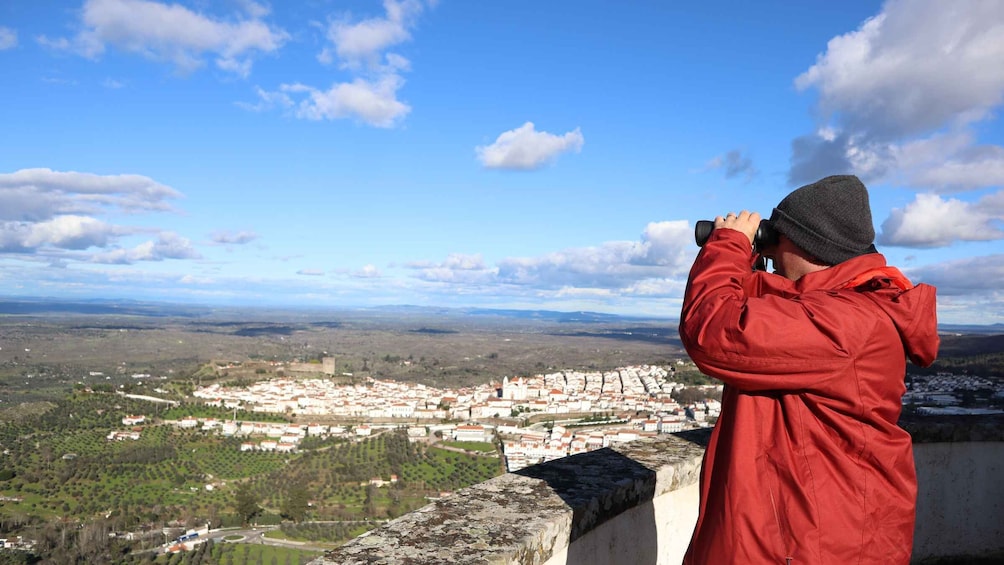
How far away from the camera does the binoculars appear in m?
1.31

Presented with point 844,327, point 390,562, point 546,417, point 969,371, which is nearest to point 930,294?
point 844,327

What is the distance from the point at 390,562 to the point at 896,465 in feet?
3.34

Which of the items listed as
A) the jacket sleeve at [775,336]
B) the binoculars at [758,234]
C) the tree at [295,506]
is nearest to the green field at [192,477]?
the tree at [295,506]

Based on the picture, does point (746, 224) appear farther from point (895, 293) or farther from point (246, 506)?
point (246, 506)

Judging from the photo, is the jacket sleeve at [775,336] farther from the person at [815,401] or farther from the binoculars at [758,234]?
the binoculars at [758,234]

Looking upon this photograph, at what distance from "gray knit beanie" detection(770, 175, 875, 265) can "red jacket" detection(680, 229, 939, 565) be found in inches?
2.7

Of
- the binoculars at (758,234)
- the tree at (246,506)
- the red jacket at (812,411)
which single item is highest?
the binoculars at (758,234)

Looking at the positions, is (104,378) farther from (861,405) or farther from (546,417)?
(861,405)

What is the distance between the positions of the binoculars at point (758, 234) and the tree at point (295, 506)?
68.7 feet

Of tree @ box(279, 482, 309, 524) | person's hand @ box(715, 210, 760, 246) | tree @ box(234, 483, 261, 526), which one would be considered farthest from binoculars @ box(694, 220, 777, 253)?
tree @ box(234, 483, 261, 526)

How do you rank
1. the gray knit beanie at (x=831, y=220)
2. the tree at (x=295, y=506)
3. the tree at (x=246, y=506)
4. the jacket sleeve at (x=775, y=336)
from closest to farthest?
the jacket sleeve at (x=775, y=336) → the gray knit beanie at (x=831, y=220) → the tree at (x=295, y=506) → the tree at (x=246, y=506)

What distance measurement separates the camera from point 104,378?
4312 centimetres

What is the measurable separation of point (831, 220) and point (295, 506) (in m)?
21.6

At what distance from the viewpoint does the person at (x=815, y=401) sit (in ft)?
3.50
